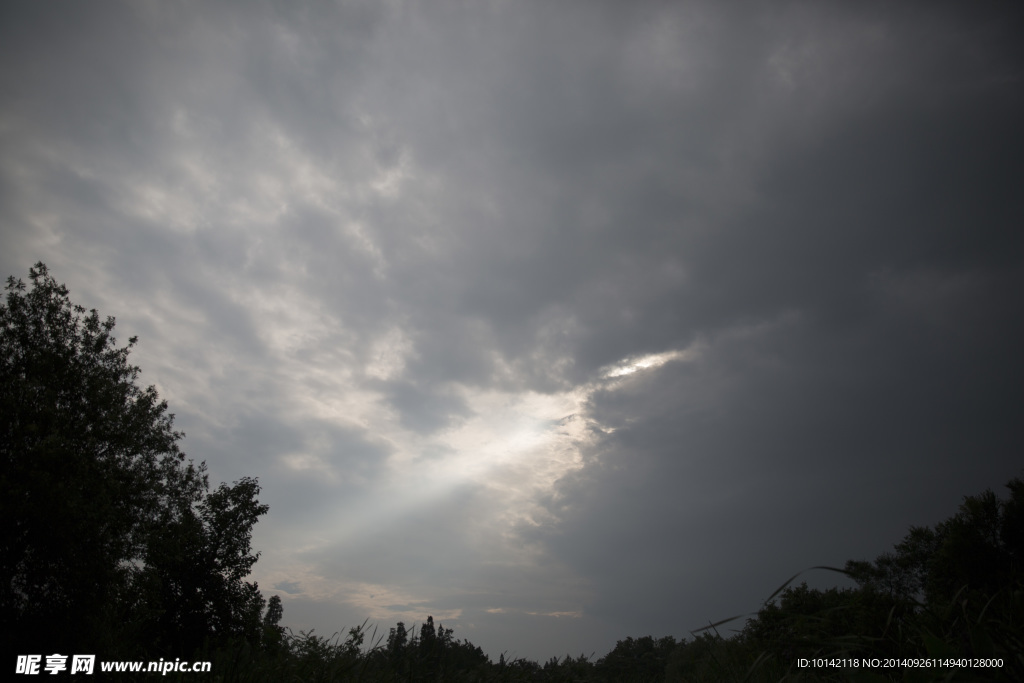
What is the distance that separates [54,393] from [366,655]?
3429 cm

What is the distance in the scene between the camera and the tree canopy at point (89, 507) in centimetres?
2464

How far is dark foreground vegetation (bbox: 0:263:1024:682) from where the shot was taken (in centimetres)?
391

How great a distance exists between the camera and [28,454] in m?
25.2

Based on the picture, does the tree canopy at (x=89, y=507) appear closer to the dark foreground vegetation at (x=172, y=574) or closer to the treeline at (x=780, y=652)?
the dark foreground vegetation at (x=172, y=574)

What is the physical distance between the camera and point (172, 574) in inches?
1415

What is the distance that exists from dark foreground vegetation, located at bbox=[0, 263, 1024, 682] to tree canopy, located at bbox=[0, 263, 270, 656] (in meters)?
0.09

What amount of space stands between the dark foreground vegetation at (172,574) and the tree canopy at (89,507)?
0.09 meters

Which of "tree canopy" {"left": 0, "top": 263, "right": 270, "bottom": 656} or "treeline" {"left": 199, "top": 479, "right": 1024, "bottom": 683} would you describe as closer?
"treeline" {"left": 199, "top": 479, "right": 1024, "bottom": 683}

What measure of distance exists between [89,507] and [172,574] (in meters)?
14.5

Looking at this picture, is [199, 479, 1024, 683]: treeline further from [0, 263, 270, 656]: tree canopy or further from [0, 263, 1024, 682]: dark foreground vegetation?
[0, 263, 270, 656]: tree canopy

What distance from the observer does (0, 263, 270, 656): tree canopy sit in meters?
24.6

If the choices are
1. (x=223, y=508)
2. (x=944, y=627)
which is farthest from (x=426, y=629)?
(x=223, y=508)

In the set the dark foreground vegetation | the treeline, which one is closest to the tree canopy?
the dark foreground vegetation

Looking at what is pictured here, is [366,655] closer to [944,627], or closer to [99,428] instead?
[944,627]
